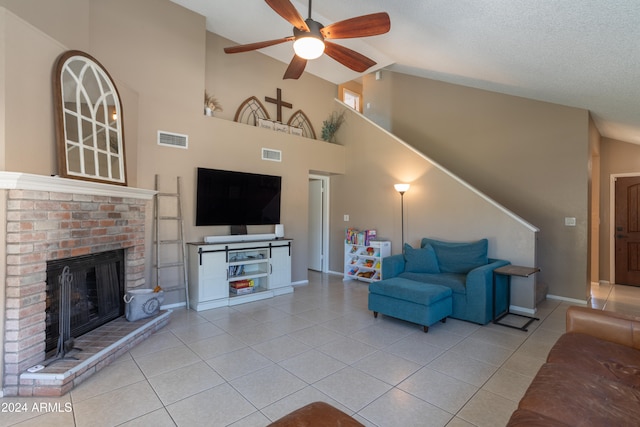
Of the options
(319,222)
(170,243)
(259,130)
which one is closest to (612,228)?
(319,222)

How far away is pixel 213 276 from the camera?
414 cm

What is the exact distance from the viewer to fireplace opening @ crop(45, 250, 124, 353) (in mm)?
2531

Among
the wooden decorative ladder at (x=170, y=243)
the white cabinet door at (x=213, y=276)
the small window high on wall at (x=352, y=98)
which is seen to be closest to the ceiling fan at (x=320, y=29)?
the wooden decorative ladder at (x=170, y=243)

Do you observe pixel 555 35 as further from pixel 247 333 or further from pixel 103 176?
pixel 103 176

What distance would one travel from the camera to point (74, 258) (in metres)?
2.74

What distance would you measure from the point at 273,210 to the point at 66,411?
350cm

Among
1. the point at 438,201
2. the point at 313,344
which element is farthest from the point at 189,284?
the point at 438,201

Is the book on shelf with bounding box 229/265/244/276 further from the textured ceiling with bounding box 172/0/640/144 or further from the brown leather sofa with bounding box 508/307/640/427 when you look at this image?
the brown leather sofa with bounding box 508/307/640/427

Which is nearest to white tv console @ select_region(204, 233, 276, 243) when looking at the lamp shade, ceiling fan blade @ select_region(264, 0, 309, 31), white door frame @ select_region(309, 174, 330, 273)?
white door frame @ select_region(309, 174, 330, 273)

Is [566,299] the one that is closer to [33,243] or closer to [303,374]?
[303,374]

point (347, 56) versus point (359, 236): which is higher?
point (347, 56)

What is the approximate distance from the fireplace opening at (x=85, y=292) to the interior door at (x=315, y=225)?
386 centimetres

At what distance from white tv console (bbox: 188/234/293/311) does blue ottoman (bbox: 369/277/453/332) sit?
1.66 m

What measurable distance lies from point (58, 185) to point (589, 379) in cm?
370
